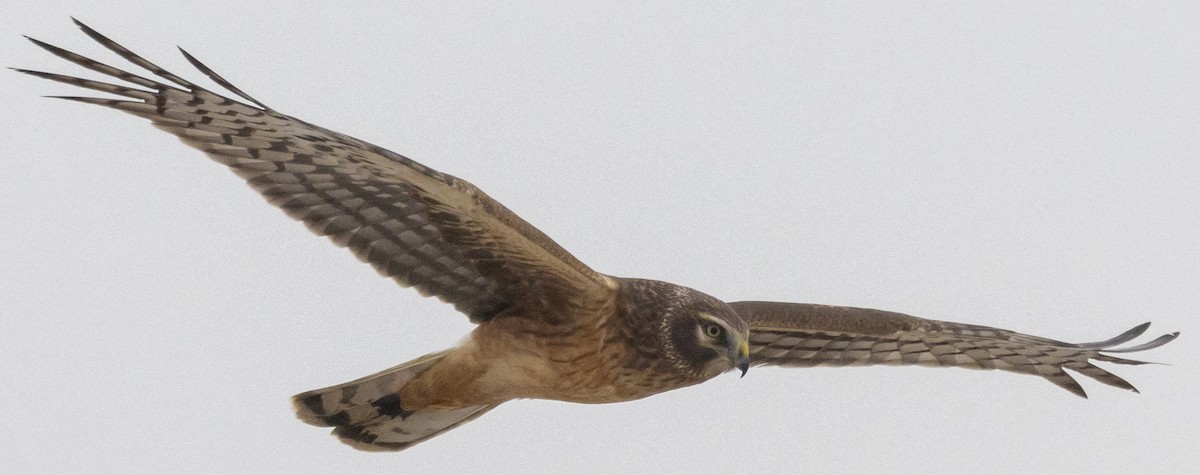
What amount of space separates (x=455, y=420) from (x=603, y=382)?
0.86m

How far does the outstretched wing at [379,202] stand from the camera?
4285 mm

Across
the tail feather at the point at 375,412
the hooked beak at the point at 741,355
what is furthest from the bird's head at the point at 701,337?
the tail feather at the point at 375,412

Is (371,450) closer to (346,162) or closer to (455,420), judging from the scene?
(455,420)

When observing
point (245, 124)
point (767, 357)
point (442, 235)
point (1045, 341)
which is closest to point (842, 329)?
point (767, 357)

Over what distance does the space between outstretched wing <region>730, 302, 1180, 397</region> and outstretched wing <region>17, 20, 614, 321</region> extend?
56.9 inches

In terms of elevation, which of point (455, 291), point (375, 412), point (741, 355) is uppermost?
point (455, 291)

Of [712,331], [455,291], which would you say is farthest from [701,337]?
[455,291]

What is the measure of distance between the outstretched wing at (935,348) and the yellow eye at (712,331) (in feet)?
3.36

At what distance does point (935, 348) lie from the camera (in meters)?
6.36

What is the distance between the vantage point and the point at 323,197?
4.76 m

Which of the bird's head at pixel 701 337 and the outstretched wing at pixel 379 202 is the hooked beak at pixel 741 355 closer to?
the bird's head at pixel 701 337

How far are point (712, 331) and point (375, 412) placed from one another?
148cm

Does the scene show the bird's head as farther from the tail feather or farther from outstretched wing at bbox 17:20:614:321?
the tail feather

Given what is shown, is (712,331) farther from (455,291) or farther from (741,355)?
(455,291)
